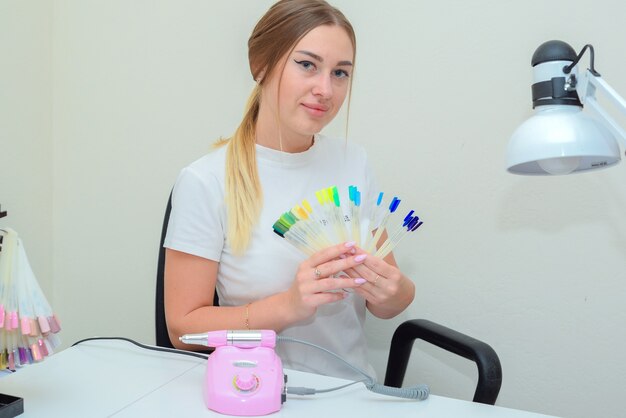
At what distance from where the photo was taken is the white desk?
0.83 m

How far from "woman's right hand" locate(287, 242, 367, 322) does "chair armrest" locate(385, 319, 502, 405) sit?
0.89ft

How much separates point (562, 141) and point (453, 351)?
60 cm

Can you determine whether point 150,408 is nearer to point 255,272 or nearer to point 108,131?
point 255,272

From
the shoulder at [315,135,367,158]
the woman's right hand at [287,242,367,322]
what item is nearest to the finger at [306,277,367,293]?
the woman's right hand at [287,242,367,322]

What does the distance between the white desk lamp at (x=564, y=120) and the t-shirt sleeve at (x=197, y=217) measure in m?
0.63

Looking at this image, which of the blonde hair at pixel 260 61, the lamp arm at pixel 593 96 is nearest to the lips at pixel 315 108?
the blonde hair at pixel 260 61

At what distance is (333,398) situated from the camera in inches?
34.7

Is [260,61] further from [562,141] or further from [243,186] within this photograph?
[562,141]

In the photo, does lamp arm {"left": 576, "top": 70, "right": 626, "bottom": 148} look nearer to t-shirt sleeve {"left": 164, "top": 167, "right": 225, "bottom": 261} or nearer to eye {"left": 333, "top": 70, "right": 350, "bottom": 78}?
eye {"left": 333, "top": 70, "right": 350, "bottom": 78}

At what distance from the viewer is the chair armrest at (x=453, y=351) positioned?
106 centimetres

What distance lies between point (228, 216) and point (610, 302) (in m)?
0.89

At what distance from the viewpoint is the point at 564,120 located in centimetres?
68

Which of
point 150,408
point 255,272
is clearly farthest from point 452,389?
point 150,408

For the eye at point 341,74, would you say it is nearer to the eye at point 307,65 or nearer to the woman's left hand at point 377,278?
the eye at point 307,65
